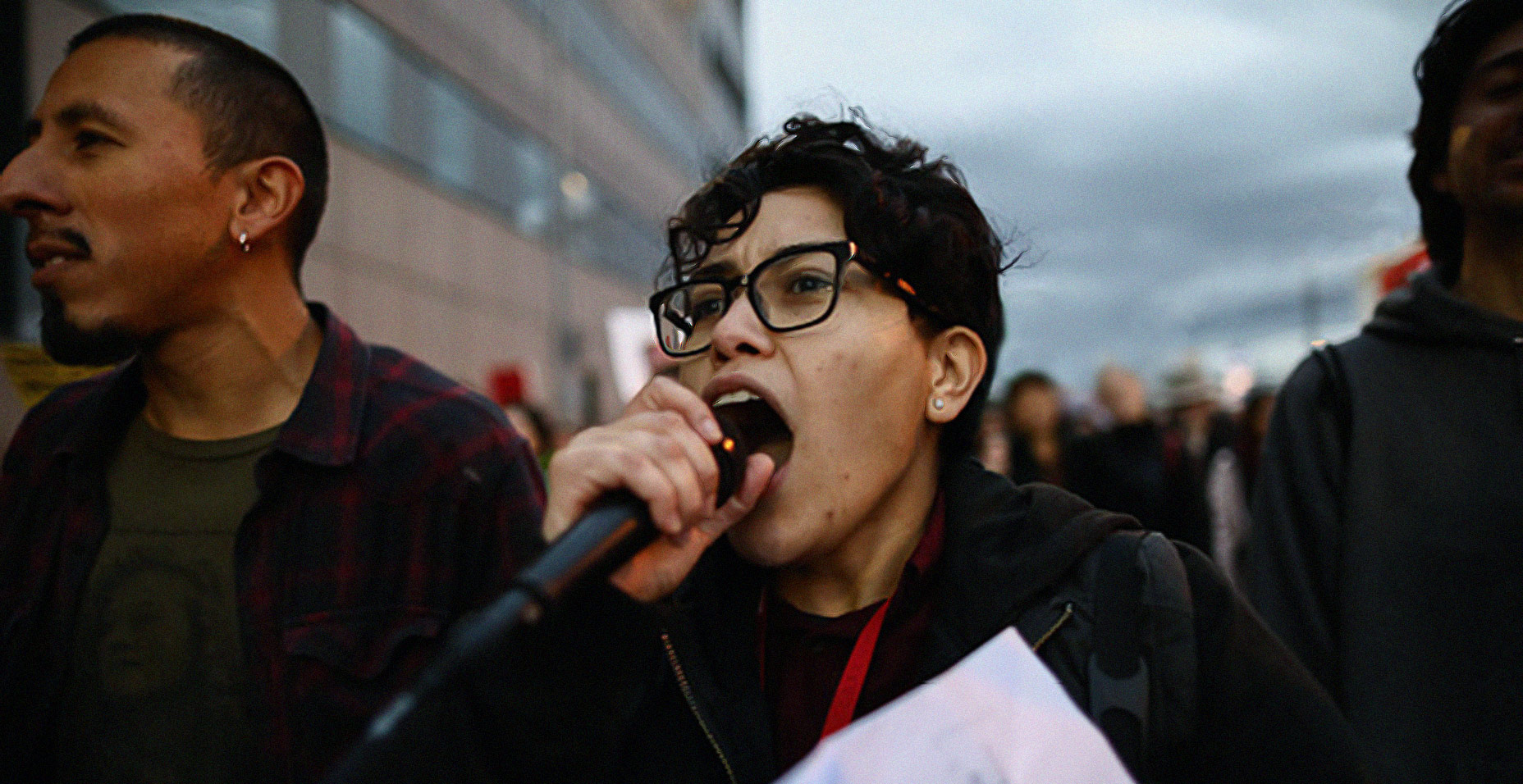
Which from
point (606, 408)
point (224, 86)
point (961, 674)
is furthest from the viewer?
point (606, 408)

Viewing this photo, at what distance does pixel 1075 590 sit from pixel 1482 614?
885mm

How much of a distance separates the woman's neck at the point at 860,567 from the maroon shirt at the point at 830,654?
0.08 ft

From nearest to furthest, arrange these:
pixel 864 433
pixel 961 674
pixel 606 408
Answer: pixel 961 674 → pixel 864 433 → pixel 606 408

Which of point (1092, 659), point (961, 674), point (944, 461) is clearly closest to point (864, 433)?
point (944, 461)

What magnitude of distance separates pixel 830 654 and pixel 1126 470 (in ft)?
14.2

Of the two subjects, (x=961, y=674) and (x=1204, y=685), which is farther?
(x=1204, y=685)

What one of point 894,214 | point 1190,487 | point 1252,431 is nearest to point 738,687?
point 894,214

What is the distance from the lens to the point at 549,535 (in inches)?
48.8

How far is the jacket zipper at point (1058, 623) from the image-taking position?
136 cm

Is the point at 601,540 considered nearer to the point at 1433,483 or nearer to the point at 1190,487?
the point at 1433,483

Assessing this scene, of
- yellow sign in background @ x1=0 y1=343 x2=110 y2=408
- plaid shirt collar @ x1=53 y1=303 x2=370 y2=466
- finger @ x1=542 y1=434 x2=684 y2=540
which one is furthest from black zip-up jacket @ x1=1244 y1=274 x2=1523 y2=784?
yellow sign in background @ x1=0 y1=343 x2=110 y2=408

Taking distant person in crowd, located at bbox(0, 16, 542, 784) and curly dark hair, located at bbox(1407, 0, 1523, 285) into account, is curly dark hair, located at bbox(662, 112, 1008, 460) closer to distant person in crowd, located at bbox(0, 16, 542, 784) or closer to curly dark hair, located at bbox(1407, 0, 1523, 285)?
distant person in crowd, located at bbox(0, 16, 542, 784)

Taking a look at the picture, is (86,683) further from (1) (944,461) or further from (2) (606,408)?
(2) (606,408)

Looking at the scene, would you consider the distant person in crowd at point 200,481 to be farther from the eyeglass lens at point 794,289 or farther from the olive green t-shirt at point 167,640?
the eyeglass lens at point 794,289
